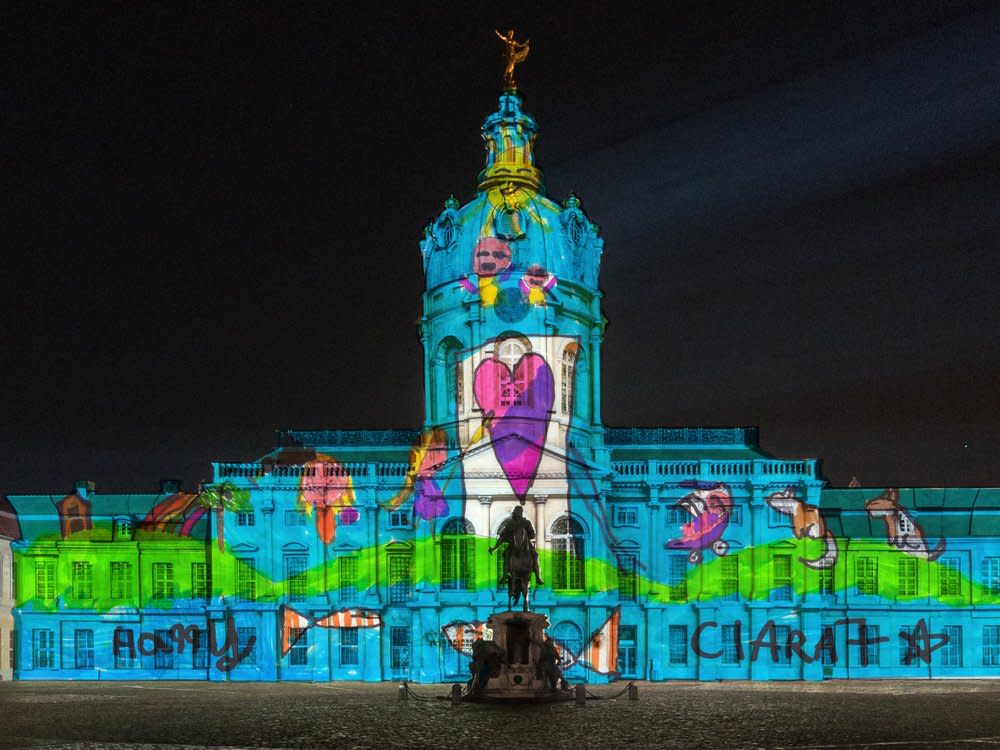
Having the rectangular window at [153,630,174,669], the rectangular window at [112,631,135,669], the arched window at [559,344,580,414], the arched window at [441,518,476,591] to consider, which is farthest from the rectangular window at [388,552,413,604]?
the rectangular window at [112,631,135,669]

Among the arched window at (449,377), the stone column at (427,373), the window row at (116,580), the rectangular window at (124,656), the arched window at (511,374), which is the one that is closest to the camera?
the arched window at (511,374)

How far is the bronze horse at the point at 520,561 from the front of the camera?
122ft

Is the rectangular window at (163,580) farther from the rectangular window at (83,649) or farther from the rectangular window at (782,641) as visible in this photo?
the rectangular window at (782,641)

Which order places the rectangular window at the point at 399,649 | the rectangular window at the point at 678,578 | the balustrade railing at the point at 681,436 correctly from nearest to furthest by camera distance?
1. the rectangular window at the point at 399,649
2. the rectangular window at the point at 678,578
3. the balustrade railing at the point at 681,436

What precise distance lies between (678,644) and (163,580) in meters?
25.0

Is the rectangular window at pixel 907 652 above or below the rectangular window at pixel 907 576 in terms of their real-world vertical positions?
below

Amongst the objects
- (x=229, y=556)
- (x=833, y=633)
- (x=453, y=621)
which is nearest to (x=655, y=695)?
(x=453, y=621)

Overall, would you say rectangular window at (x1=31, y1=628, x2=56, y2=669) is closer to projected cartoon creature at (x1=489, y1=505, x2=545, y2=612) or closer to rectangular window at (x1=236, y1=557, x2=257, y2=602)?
rectangular window at (x1=236, y1=557, x2=257, y2=602)

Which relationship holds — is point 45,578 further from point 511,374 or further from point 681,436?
point 681,436

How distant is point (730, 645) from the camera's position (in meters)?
58.8

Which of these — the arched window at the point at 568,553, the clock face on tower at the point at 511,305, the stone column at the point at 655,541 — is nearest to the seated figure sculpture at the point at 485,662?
the arched window at the point at 568,553

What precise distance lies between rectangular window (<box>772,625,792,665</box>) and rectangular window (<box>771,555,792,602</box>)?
4.15ft

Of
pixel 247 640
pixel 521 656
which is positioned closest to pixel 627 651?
pixel 247 640

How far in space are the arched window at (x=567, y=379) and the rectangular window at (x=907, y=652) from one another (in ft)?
63.1
